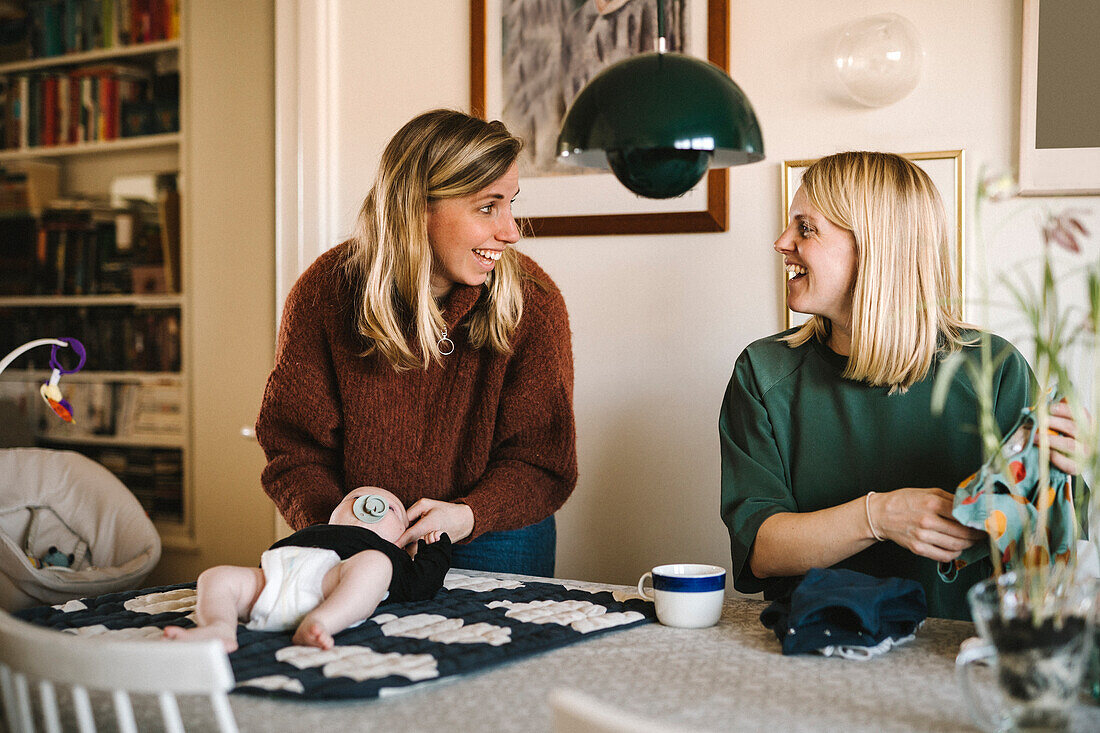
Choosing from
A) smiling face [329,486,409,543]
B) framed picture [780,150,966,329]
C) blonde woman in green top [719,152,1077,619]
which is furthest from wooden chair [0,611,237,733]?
framed picture [780,150,966,329]

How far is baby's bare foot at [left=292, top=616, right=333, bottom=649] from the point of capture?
4.15 ft

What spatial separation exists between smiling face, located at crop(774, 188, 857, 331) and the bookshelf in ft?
7.70

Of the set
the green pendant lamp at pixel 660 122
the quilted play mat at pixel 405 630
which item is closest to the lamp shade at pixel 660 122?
the green pendant lamp at pixel 660 122

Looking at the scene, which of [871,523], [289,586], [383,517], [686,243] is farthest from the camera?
[686,243]

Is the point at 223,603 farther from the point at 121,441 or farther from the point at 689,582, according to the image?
the point at 121,441

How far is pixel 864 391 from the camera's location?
1.71 metres

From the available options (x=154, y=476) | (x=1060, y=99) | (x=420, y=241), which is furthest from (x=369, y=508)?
(x=154, y=476)

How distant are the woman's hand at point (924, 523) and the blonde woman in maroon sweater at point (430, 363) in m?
0.73

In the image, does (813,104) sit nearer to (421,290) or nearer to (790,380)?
(790,380)

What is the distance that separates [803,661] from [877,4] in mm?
1548

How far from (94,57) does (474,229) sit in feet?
8.23

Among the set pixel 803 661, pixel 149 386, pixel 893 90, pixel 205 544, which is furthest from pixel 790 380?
pixel 149 386

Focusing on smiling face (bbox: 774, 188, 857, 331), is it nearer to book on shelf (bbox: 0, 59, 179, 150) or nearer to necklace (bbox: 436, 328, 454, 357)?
necklace (bbox: 436, 328, 454, 357)

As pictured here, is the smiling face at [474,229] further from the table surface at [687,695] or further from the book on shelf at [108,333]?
the book on shelf at [108,333]
